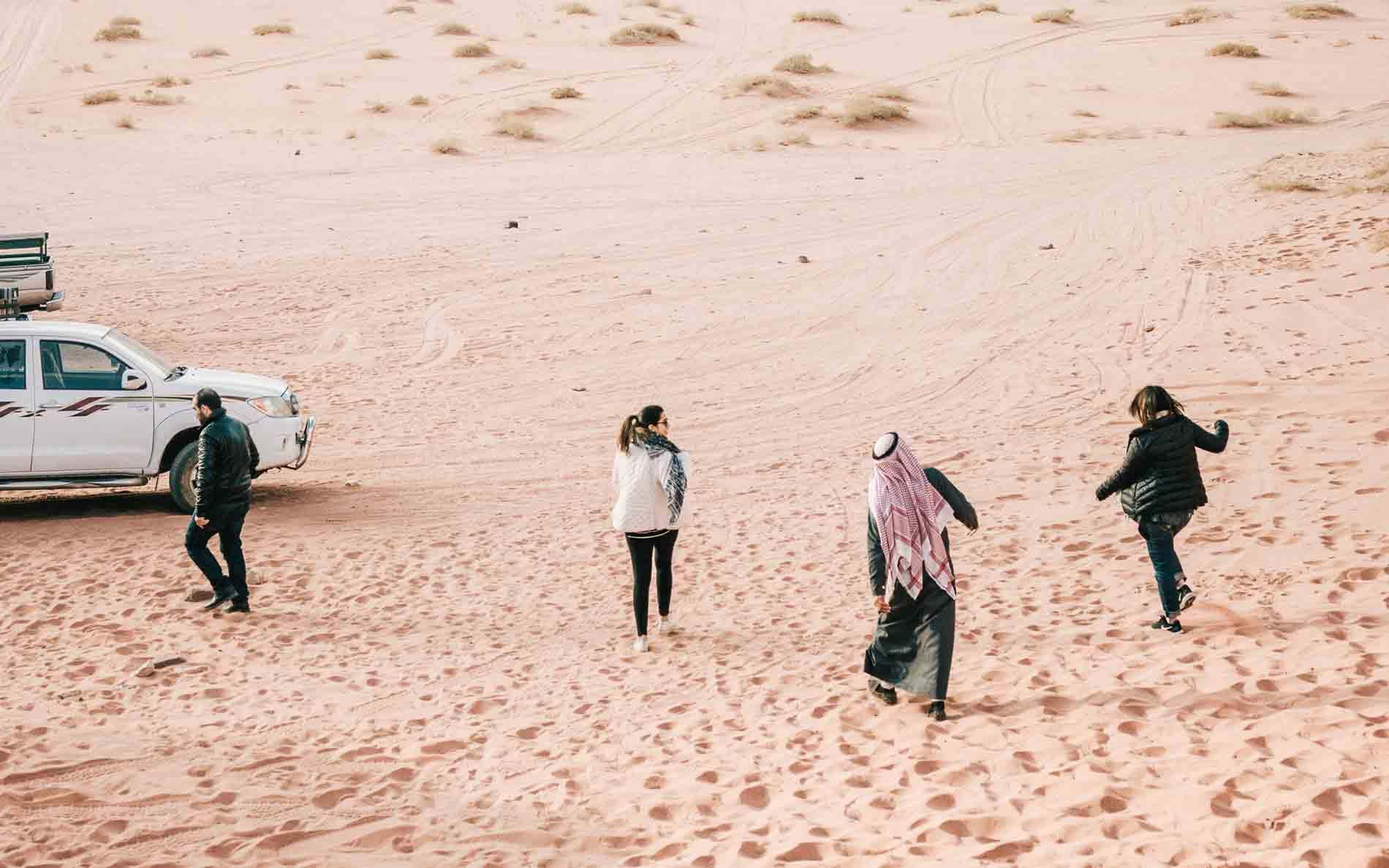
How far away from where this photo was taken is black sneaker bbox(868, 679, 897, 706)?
7.27 meters

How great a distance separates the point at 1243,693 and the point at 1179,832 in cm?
167

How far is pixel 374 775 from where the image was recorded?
264 inches

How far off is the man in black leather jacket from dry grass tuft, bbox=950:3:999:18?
39.3 meters

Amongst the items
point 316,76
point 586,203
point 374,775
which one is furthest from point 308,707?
point 316,76

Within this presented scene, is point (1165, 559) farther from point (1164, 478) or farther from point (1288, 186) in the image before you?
point (1288, 186)

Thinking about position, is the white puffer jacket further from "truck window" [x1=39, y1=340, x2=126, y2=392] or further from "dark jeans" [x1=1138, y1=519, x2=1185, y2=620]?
"truck window" [x1=39, y1=340, x2=126, y2=392]

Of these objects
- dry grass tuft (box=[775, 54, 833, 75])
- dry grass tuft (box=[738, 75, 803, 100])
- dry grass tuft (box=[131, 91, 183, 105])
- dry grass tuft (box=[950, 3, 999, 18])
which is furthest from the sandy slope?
dry grass tuft (box=[950, 3, 999, 18])

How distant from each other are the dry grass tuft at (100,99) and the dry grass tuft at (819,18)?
2112cm

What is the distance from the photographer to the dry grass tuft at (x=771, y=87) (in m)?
33.7

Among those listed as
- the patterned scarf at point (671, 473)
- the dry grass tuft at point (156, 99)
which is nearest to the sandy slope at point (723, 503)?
the patterned scarf at point (671, 473)

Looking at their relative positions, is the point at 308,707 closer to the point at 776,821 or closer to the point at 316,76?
the point at 776,821

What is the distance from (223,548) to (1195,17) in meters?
39.1

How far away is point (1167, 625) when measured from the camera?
7.96m

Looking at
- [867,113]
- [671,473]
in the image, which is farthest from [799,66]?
[671,473]
